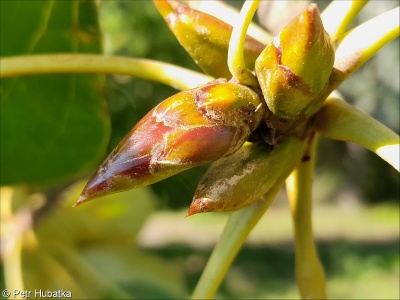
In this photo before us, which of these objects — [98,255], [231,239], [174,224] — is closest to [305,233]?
[231,239]

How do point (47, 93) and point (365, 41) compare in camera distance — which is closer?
point (365, 41)

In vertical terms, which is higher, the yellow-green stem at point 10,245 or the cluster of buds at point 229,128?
the cluster of buds at point 229,128

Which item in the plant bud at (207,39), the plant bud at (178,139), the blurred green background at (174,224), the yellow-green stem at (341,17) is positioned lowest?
the blurred green background at (174,224)

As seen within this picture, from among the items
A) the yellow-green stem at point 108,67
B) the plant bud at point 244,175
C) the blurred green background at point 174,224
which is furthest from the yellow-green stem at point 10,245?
the plant bud at point 244,175

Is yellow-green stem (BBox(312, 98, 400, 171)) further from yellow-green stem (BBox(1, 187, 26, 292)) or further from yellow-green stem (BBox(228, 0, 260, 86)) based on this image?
yellow-green stem (BBox(1, 187, 26, 292))

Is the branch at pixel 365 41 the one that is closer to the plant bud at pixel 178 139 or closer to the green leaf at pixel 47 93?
the plant bud at pixel 178 139

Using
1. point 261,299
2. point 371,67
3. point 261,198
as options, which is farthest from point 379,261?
point 261,198

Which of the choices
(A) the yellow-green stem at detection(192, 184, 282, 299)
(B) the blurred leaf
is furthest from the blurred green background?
(A) the yellow-green stem at detection(192, 184, 282, 299)

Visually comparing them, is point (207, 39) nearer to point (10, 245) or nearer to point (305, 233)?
point (305, 233)
